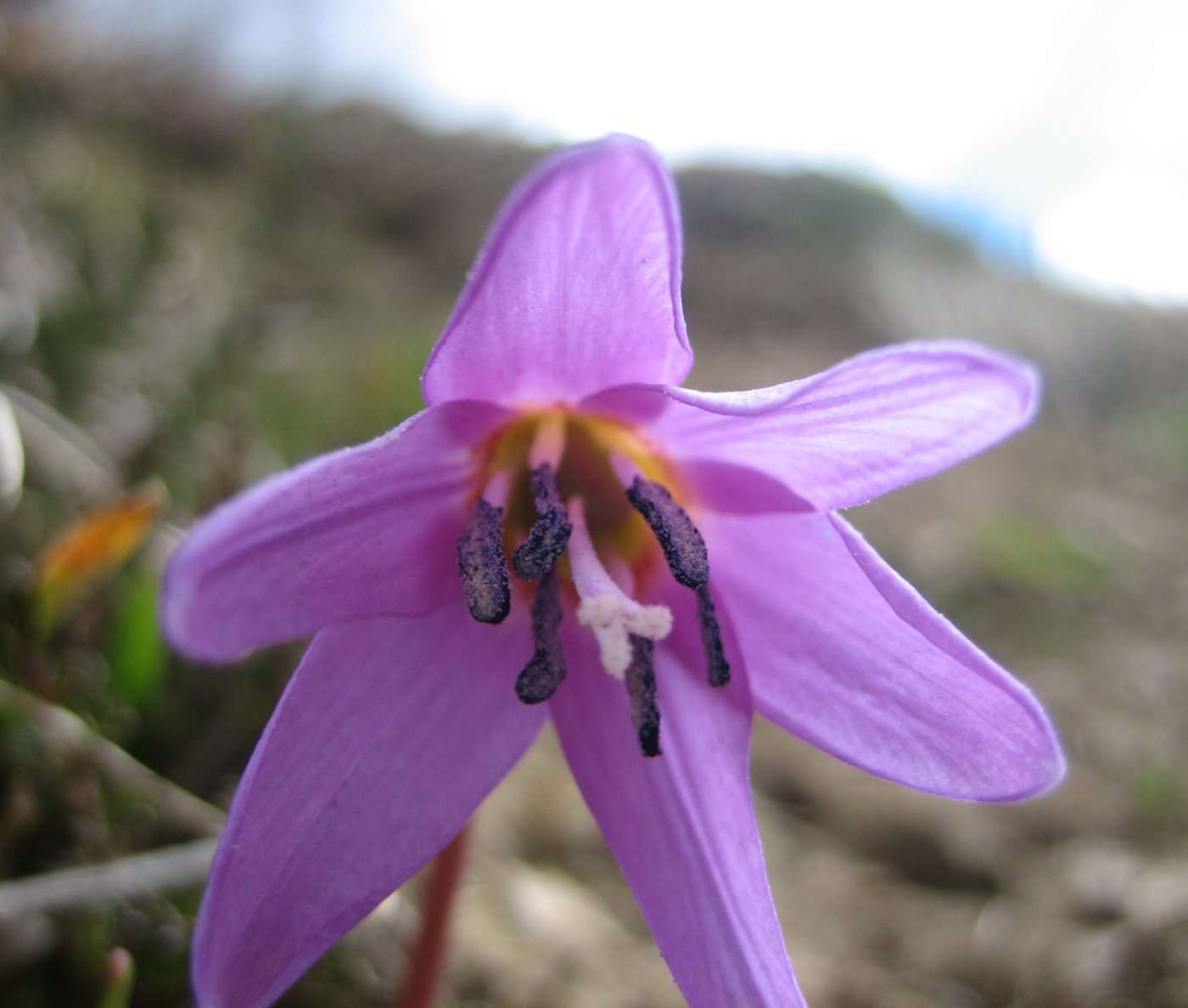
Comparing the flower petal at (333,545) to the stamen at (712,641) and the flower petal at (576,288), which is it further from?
the stamen at (712,641)

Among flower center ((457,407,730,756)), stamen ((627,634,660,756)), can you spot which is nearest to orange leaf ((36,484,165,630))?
flower center ((457,407,730,756))

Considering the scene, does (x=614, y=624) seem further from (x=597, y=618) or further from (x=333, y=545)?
(x=333, y=545)

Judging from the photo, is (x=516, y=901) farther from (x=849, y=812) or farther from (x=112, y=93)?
(x=112, y=93)

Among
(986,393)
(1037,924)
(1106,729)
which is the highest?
(986,393)

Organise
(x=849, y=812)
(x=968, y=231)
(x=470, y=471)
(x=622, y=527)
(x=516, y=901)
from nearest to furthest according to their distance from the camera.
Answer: (x=470, y=471) → (x=622, y=527) → (x=516, y=901) → (x=849, y=812) → (x=968, y=231)

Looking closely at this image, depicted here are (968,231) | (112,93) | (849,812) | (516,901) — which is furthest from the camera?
(968,231)

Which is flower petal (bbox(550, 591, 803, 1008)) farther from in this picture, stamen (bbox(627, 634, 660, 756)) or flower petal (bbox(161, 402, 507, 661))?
flower petal (bbox(161, 402, 507, 661))

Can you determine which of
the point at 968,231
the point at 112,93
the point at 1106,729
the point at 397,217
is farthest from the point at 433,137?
the point at 1106,729
